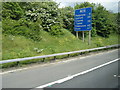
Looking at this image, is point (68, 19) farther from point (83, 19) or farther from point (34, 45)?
point (34, 45)

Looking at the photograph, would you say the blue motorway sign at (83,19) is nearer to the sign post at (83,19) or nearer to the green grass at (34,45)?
the sign post at (83,19)

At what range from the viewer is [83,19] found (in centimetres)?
1942

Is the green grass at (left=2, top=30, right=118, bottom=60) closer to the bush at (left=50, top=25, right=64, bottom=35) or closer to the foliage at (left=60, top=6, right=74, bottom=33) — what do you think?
the bush at (left=50, top=25, right=64, bottom=35)

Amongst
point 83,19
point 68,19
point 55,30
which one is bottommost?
point 55,30

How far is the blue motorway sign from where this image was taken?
18.8 meters

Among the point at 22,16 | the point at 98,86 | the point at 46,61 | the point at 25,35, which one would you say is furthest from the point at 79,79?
the point at 22,16

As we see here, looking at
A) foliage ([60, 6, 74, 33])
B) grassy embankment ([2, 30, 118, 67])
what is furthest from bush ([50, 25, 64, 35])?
foliage ([60, 6, 74, 33])

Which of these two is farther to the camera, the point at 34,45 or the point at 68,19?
the point at 68,19

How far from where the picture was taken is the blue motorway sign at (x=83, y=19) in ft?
61.8

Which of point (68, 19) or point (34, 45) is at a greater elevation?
point (68, 19)

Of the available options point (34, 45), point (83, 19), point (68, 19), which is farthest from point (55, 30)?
point (34, 45)

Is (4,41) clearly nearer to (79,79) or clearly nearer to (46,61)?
(46,61)

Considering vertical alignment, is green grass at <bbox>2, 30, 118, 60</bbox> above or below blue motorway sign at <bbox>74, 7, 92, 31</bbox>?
below

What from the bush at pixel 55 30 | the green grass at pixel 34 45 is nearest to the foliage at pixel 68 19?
the green grass at pixel 34 45
